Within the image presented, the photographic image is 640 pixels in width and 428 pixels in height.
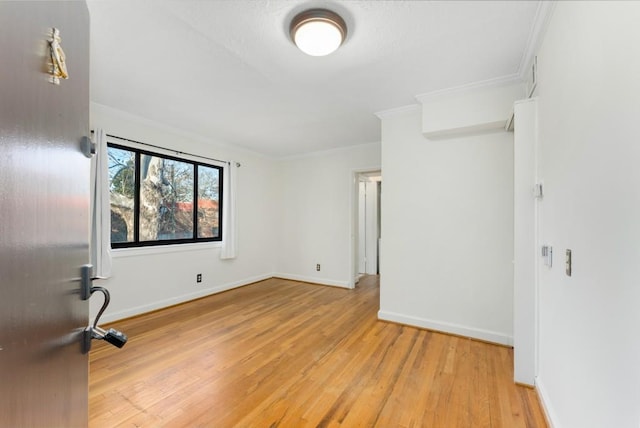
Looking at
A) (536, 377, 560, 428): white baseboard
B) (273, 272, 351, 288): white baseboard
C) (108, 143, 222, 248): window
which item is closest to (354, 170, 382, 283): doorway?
(273, 272, 351, 288): white baseboard

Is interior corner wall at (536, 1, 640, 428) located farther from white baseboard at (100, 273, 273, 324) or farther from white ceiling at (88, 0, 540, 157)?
white baseboard at (100, 273, 273, 324)

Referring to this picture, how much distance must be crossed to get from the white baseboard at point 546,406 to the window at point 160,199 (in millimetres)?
4002

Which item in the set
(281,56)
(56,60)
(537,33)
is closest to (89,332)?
(56,60)

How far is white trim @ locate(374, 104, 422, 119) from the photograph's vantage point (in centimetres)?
285

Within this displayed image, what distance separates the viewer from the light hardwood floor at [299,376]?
1595mm

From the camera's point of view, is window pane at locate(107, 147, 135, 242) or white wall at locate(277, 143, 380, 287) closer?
window pane at locate(107, 147, 135, 242)

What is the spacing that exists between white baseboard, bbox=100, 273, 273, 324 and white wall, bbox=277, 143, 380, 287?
0.96 metres

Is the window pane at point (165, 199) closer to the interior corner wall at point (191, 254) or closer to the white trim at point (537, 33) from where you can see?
the interior corner wall at point (191, 254)

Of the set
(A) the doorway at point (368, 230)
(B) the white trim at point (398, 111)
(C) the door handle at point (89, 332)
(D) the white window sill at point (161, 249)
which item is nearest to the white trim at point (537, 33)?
(B) the white trim at point (398, 111)

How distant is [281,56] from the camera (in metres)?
2.03

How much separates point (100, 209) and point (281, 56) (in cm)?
241

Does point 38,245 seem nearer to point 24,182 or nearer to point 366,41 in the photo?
point 24,182

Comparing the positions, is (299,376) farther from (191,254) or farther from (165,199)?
(165,199)

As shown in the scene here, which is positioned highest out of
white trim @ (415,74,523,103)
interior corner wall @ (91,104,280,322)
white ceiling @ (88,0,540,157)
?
white ceiling @ (88,0,540,157)
